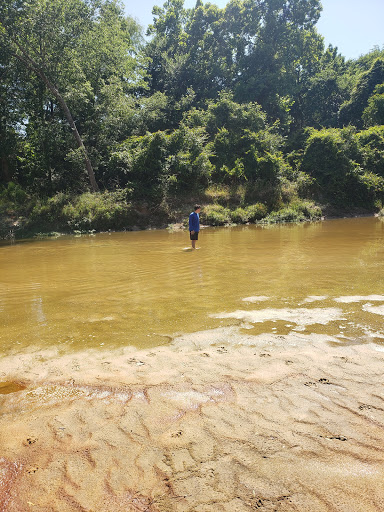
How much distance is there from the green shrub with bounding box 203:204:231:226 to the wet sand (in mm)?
17846

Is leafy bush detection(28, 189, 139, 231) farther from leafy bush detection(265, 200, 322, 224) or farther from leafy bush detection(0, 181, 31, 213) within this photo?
leafy bush detection(265, 200, 322, 224)

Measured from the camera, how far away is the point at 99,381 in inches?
127

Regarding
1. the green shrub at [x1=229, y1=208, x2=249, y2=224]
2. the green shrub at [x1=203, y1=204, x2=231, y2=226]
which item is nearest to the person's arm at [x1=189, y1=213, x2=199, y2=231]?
the green shrub at [x1=203, y1=204, x2=231, y2=226]

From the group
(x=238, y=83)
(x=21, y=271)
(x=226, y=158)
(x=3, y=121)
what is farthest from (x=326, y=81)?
(x=21, y=271)

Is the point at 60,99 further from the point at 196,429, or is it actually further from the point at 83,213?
the point at 196,429

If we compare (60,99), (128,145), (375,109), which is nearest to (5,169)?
(60,99)

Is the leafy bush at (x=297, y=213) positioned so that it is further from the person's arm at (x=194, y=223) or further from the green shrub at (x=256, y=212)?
the person's arm at (x=194, y=223)

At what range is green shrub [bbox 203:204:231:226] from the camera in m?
21.3

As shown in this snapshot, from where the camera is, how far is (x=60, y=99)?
2234 centimetres

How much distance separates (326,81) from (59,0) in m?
29.9

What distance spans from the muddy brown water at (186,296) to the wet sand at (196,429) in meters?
0.52

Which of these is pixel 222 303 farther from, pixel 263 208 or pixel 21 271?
pixel 263 208

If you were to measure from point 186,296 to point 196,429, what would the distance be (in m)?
3.36

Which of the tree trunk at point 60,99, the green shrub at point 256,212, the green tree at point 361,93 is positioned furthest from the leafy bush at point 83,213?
the green tree at point 361,93
